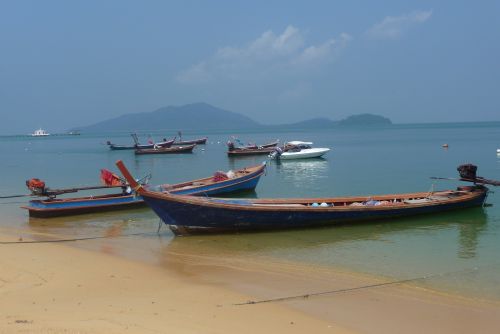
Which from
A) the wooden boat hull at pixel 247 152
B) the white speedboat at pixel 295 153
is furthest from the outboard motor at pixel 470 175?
the wooden boat hull at pixel 247 152

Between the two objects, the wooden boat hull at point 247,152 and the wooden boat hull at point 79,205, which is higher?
the wooden boat hull at point 247,152

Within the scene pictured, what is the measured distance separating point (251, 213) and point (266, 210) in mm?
440

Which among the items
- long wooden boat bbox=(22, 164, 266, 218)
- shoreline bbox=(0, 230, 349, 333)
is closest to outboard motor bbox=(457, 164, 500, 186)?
long wooden boat bbox=(22, 164, 266, 218)

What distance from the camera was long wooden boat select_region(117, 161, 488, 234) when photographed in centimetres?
1380

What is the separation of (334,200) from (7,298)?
1108 cm

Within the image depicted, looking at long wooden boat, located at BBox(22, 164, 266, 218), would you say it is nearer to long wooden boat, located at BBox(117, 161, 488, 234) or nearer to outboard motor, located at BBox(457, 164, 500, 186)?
long wooden boat, located at BBox(117, 161, 488, 234)

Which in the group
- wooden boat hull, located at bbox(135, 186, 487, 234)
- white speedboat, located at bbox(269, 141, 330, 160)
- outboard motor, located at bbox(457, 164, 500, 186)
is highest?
white speedboat, located at bbox(269, 141, 330, 160)

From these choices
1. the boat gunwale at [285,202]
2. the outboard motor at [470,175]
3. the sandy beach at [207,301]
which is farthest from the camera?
the outboard motor at [470,175]

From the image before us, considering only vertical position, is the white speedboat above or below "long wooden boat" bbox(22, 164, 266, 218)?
above

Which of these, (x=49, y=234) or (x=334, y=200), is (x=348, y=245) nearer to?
(x=334, y=200)

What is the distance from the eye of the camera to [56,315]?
23.3 feet

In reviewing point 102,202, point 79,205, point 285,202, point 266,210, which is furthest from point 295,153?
point 266,210

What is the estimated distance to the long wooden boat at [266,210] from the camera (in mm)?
13805

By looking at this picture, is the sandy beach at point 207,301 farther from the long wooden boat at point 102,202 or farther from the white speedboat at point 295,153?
the white speedboat at point 295,153
